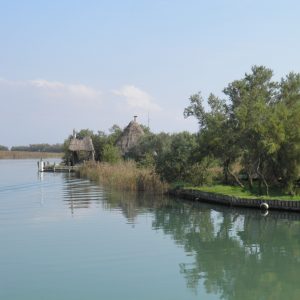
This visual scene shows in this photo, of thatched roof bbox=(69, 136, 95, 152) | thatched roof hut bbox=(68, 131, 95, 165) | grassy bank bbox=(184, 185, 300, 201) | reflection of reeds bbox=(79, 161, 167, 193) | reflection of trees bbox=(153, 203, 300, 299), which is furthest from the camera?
thatched roof hut bbox=(68, 131, 95, 165)

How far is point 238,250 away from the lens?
18.3 meters

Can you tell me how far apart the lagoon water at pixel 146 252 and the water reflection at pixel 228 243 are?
0.03 meters

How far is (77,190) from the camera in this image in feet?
131

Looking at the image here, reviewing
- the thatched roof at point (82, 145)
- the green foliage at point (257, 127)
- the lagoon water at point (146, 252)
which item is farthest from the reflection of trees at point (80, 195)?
the thatched roof at point (82, 145)

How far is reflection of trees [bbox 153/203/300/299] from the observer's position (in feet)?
44.3

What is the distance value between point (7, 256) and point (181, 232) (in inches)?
313

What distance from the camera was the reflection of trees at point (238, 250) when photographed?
44.3 feet

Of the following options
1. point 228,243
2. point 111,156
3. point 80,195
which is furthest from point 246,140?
point 111,156

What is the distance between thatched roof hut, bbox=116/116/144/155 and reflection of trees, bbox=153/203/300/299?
34185 mm

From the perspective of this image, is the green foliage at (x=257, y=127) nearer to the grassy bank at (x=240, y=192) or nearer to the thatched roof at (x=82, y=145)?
the grassy bank at (x=240, y=192)

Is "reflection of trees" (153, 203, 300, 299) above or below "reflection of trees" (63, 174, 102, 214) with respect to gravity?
below

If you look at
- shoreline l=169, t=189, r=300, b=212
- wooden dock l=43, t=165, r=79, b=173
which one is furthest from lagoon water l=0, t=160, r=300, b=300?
wooden dock l=43, t=165, r=79, b=173

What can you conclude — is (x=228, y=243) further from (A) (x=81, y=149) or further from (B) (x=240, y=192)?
(A) (x=81, y=149)

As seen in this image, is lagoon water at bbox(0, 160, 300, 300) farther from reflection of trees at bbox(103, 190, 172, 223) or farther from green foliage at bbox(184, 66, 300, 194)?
green foliage at bbox(184, 66, 300, 194)
